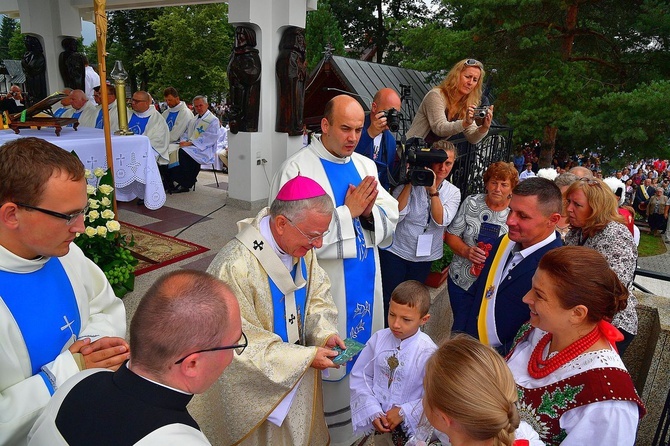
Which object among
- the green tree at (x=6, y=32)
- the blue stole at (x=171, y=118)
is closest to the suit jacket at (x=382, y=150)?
the blue stole at (x=171, y=118)

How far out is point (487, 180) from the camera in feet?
10.5

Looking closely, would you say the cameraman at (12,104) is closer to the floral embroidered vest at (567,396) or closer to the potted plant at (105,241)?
the potted plant at (105,241)

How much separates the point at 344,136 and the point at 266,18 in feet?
14.1

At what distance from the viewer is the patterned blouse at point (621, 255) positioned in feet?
8.37

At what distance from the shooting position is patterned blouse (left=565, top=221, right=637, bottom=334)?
255 cm

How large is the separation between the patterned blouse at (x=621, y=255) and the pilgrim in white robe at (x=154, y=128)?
20.5 ft

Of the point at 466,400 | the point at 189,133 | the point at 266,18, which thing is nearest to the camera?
the point at 466,400

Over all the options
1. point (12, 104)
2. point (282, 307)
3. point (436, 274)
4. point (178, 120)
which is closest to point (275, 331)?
point (282, 307)

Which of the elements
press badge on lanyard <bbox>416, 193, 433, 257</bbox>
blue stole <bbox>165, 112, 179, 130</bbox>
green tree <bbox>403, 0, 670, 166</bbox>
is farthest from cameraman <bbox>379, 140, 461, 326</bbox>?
green tree <bbox>403, 0, 670, 166</bbox>

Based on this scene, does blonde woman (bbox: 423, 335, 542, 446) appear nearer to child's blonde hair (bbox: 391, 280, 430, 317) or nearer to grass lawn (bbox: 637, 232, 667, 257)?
child's blonde hair (bbox: 391, 280, 430, 317)

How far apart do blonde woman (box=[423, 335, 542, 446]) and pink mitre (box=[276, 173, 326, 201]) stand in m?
0.96

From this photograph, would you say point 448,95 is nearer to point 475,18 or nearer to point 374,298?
point 374,298

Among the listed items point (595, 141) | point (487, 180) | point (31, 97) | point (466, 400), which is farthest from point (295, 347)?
point (595, 141)

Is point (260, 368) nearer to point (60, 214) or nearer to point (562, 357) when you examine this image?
point (60, 214)
